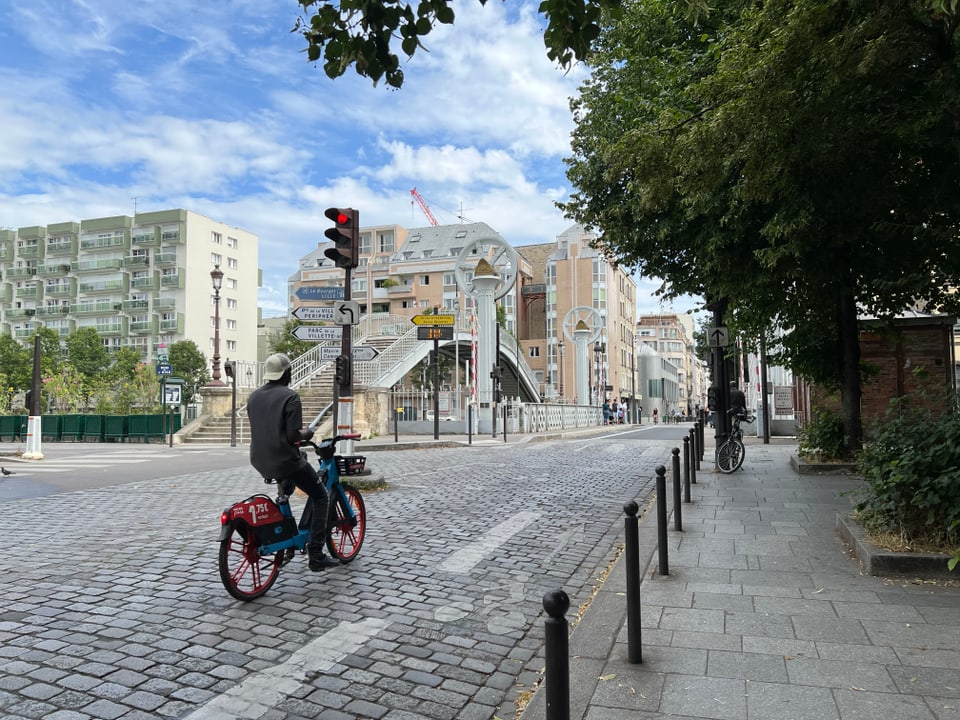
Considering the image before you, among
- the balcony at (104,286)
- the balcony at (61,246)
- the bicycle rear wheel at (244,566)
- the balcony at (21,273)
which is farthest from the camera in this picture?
the balcony at (21,273)

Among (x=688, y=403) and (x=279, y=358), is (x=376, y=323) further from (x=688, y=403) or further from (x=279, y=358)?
(x=688, y=403)

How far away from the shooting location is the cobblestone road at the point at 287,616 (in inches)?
134

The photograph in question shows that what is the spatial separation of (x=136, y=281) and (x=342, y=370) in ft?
261

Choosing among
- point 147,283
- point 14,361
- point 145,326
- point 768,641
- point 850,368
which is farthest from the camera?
point 147,283

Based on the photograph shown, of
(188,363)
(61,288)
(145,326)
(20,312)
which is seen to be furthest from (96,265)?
(188,363)

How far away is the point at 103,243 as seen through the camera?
3290 inches

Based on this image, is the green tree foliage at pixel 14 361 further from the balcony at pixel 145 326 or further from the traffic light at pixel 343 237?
the traffic light at pixel 343 237

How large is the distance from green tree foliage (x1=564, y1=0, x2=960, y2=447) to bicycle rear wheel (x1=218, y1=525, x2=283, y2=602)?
17.7 ft

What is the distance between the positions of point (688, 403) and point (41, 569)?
14213 centimetres

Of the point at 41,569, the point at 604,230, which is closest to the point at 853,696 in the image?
the point at 41,569

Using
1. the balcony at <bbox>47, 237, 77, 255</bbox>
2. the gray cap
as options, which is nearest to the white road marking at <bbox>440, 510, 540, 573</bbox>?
the gray cap

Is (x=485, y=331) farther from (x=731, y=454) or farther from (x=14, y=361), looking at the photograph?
(x=14, y=361)

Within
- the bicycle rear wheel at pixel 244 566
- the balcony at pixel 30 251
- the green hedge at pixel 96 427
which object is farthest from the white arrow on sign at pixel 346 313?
the balcony at pixel 30 251

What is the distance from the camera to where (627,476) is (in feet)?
43.3
